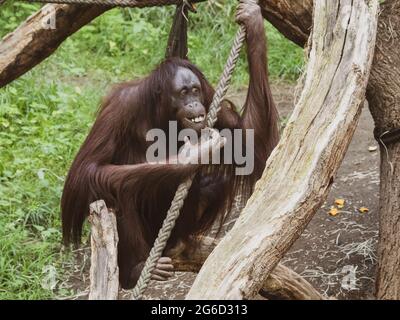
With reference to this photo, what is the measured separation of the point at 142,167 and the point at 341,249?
5.18ft

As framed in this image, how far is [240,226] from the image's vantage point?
2.47m

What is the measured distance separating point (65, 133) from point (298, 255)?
1.91 meters

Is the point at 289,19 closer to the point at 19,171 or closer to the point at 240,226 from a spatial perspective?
the point at 240,226

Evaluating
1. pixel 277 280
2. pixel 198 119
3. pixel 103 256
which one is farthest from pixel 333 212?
pixel 103 256

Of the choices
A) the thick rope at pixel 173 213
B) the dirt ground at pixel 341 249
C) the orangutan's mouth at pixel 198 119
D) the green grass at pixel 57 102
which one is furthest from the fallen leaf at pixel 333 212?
the thick rope at pixel 173 213

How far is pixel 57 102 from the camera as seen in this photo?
5.94 meters

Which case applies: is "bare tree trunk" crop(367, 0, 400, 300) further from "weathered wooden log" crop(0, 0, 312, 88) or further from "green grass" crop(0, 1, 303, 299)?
Result: "green grass" crop(0, 1, 303, 299)

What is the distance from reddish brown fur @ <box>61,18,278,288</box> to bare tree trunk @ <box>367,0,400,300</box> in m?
0.48

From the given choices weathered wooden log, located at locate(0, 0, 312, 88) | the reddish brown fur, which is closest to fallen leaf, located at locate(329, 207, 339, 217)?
the reddish brown fur

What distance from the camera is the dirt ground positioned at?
4340mm

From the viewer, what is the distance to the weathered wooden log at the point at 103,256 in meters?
2.83

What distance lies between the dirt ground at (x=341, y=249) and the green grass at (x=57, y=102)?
324mm

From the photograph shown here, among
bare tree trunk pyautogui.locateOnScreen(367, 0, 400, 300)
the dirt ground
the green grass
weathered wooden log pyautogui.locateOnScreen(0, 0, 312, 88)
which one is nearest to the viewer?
bare tree trunk pyautogui.locateOnScreen(367, 0, 400, 300)

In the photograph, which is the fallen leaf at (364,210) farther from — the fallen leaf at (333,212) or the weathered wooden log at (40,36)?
the weathered wooden log at (40,36)
